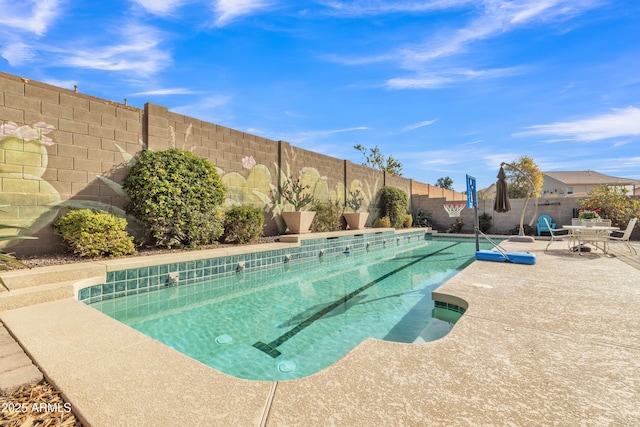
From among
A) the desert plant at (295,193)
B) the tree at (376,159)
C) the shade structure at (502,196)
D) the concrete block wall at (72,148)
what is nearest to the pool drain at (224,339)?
the concrete block wall at (72,148)

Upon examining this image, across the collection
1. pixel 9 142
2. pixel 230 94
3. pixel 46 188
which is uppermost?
pixel 230 94

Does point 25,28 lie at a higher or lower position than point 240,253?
higher

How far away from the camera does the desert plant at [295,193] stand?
9.15 m

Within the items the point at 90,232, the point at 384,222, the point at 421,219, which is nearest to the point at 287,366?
the point at 90,232

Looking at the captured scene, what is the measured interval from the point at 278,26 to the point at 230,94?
2107 mm

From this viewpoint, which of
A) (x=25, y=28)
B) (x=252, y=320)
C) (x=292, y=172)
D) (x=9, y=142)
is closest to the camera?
(x=252, y=320)

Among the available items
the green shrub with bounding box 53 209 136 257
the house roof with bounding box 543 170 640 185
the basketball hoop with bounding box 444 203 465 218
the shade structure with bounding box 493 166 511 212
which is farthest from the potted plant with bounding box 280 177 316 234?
the house roof with bounding box 543 170 640 185

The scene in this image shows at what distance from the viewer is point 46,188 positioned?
455 cm

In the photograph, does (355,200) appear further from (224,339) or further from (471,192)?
(224,339)

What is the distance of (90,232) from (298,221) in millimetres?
5052

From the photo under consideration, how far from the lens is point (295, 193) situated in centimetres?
945

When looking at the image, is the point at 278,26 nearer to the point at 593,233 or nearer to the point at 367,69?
the point at 367,69

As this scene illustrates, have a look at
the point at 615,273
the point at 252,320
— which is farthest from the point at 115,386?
the point at 615,273

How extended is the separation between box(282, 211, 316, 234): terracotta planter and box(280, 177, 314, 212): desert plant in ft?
1.99
